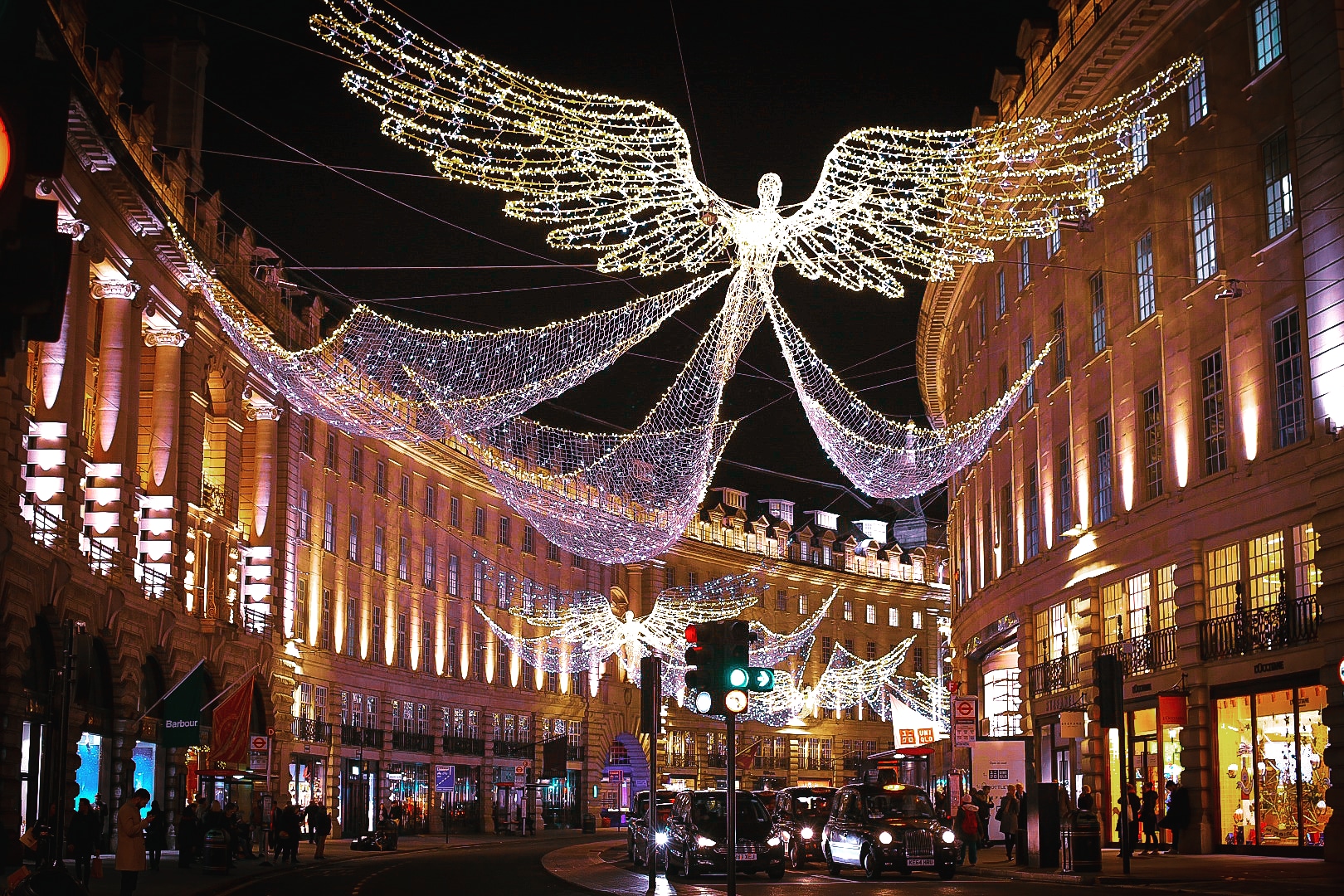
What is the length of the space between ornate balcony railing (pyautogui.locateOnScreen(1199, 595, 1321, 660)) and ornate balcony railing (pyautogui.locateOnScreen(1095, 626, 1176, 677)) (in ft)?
5.49

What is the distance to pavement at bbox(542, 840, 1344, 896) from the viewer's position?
70.8ft

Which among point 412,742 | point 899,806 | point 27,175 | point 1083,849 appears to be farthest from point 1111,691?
point 412,742

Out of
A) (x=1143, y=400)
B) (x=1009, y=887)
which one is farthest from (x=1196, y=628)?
(x=1009, y=887)

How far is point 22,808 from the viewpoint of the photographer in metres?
34.0

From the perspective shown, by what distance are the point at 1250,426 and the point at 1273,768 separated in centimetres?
622

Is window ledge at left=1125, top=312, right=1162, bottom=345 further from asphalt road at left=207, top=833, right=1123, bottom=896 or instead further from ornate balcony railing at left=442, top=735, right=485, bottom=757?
ornate balcony railing at left=442, top=735, right=485, bottom=757

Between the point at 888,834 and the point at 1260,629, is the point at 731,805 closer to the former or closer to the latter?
the point at 888,834

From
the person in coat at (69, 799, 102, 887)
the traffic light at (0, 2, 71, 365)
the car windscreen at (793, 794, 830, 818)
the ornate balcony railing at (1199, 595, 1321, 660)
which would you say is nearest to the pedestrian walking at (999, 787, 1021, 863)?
the car windscreen at (793, 794, 830, 818)

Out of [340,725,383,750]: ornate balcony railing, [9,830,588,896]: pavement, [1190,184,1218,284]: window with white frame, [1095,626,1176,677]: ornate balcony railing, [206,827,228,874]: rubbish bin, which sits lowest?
[9,830,588,896]: pavement

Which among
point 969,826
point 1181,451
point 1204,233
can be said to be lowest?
point 969,826

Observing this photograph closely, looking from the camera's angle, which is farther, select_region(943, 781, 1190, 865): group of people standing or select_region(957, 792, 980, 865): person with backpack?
select_region(957, 792, 980, 865): person with backpack

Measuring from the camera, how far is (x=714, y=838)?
28328 mm

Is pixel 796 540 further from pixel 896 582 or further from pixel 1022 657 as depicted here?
pixel 1022 657

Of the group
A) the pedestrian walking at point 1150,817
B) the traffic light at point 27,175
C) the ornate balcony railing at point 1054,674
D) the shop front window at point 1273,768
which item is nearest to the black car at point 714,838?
the pedestrian walking at point 1150,817
